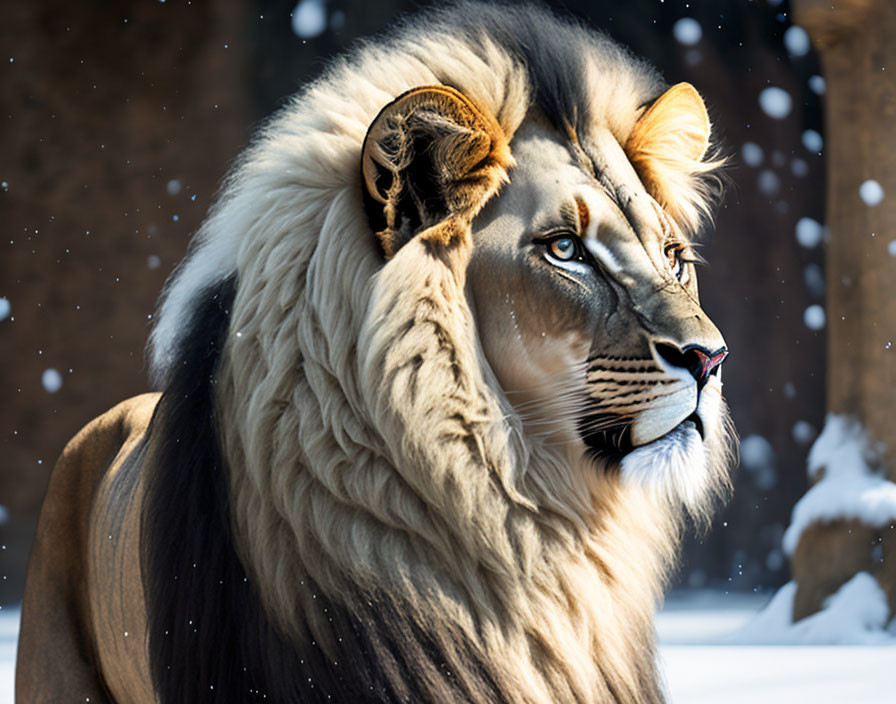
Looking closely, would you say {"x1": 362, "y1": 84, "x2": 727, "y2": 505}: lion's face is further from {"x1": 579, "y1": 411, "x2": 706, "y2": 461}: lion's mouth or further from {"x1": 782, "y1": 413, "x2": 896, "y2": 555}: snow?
{"x1": 782, "y1": 413, "x2": 896, "y2": 555}: snow

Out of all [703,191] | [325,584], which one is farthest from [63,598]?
[703,191]

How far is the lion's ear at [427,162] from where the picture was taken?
4.41 ft

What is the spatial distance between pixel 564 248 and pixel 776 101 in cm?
451

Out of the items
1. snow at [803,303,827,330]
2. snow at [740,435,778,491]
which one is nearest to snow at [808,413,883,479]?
snow at [740,435,778,491]

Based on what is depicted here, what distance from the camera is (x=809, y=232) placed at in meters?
5.34

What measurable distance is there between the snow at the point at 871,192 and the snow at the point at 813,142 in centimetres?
94

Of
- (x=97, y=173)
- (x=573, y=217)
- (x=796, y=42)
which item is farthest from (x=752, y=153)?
(x=573, y=217)

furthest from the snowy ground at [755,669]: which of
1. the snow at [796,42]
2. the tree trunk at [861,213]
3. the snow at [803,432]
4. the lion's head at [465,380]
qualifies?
the snow at [796,42]

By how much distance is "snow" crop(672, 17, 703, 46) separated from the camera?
17.7ft

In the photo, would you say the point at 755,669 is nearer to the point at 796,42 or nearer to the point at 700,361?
the point at 700,361

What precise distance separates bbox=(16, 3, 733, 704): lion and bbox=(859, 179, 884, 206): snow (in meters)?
3.28

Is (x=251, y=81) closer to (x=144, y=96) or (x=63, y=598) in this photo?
(x=144, y=96)

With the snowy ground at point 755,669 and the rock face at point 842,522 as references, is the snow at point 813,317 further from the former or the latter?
the snowy ground at point 755,669

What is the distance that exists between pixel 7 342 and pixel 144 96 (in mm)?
1461
